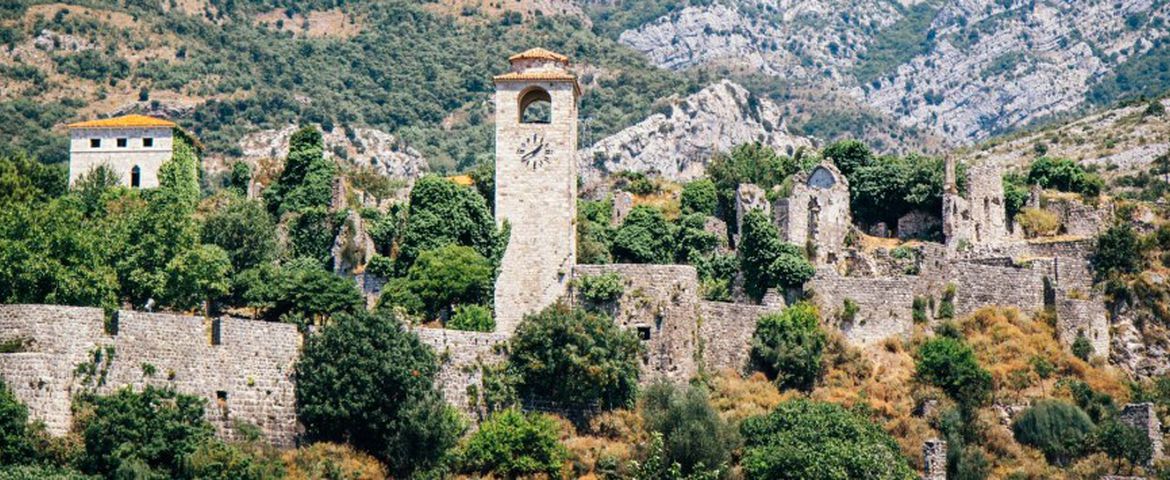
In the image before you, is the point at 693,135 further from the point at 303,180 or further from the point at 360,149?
the point at 303,180

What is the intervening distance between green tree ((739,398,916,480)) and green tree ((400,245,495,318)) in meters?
11.1

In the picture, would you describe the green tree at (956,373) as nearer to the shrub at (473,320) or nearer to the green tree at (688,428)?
the green tree at (688,428)

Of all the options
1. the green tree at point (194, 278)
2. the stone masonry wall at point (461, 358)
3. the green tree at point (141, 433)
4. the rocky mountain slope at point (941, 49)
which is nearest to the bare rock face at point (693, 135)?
the rocky mountain slope at point (941, 49)

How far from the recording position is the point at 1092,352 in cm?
6072

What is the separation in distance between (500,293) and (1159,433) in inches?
781

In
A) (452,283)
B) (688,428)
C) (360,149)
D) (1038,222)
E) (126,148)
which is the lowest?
(688,428)

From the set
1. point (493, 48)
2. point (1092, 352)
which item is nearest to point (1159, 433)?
point (1092, 352)

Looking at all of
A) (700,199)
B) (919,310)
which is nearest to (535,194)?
(919,310)

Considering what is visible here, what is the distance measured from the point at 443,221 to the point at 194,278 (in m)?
10.4

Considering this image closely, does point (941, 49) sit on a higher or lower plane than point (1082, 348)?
higher

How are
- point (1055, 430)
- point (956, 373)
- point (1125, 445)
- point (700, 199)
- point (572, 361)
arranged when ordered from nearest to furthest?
point (572, 361), point (1125, 445), point (1055, 430), point (956, 373), point (700, 199)

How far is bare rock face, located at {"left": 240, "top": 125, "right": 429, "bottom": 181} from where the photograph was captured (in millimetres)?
113500

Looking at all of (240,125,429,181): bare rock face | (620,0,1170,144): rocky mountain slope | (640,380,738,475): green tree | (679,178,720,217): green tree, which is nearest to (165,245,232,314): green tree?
(640,380,738,475): green tree

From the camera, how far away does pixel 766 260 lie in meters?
63.4
